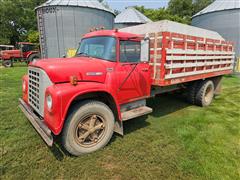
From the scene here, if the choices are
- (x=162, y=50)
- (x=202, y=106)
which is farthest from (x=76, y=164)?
(x=202, y=106)

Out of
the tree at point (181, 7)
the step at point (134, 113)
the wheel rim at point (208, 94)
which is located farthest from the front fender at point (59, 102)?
the tree at point (181, 7)

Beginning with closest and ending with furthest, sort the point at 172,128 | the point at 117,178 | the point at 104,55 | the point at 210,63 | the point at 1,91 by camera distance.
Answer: the point at 117,178
the point at 104,55
the point at 172,128
the point at 210,63
the point at 1,91

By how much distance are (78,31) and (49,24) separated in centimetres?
285

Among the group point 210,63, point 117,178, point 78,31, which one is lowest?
point 117,178

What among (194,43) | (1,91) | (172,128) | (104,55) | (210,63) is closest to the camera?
(104,55)

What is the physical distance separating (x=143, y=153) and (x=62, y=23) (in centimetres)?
1699

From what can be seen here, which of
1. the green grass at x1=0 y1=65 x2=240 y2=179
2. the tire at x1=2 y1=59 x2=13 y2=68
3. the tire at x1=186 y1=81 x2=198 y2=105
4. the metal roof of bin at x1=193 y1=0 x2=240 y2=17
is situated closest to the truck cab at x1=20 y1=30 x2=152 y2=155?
the green grass at x1=0 y1=65 x2=240 y2=179

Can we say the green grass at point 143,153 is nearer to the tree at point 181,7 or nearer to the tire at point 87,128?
the tire at point 87,128

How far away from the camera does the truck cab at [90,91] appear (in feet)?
→ 9.73

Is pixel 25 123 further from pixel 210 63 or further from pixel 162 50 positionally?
pixel 210 63

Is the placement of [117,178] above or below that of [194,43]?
below

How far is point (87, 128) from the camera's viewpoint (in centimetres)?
331

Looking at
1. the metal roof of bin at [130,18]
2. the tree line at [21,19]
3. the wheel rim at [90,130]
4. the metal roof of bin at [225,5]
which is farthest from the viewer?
the tree line at [21,19]

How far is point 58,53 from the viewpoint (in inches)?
699
